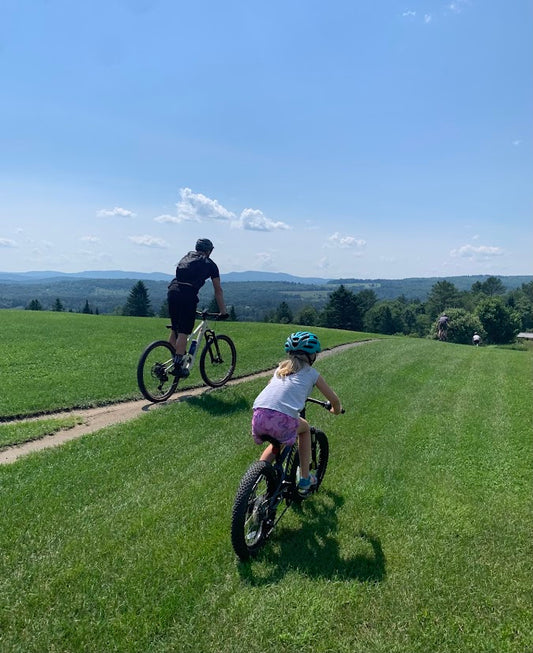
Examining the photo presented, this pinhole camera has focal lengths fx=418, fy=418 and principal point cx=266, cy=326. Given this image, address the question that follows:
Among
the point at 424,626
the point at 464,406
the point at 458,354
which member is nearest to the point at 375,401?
the point at 464,406

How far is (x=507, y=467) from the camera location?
6301mm

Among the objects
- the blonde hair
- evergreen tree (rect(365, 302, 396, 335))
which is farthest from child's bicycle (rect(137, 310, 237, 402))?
evergreen tree (rect(365, 302, 396, 335))

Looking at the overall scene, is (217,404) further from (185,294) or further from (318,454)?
(318,454)

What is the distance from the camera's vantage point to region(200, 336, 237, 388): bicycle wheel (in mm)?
9383

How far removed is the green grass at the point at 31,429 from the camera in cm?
607

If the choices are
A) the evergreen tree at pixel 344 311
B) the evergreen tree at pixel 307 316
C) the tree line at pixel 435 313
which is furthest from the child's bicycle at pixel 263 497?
the evergreen tree at pixel 307 316

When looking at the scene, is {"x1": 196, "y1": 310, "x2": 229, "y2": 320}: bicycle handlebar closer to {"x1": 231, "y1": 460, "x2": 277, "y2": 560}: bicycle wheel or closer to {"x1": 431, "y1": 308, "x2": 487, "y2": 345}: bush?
{"x1": 231, "y1": 460, "x2": 277, "y2": 560}: bicycle wheel

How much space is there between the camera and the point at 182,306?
8367mm

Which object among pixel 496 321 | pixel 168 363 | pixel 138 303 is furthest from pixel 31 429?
pixel 496 321

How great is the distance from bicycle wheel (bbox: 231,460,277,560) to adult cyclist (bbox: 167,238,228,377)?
4702mm

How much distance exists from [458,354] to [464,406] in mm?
8250

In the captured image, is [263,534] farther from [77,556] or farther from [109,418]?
[109,418]

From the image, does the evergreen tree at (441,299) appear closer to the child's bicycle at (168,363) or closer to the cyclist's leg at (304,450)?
the child's bicycle at (168,363)

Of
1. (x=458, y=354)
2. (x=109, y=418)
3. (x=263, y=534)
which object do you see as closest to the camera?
(x=263, y=534)
